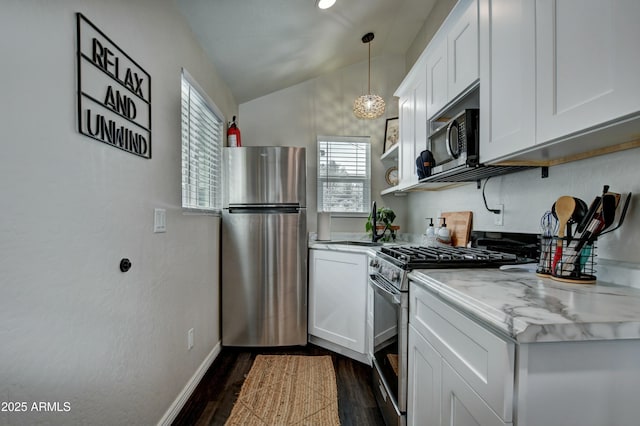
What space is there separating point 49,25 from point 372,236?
102 inches

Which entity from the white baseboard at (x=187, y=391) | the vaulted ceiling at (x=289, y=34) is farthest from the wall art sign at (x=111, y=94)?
the white baseboard at (x=187, y=391)

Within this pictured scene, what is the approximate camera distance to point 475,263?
1.36 metres

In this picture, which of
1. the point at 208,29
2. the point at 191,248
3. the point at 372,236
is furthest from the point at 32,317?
the point at 372,236

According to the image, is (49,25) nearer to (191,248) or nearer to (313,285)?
(191,248)

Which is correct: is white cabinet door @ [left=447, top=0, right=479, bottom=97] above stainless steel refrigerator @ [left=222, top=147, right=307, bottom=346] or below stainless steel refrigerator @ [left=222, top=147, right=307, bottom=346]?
above

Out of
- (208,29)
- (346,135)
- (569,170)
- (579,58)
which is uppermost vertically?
(208,29)

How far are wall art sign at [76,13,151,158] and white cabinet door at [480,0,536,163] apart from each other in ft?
5.22

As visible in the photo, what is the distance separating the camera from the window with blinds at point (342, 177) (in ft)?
10.8

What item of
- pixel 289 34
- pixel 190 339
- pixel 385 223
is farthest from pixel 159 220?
pixel 385 223

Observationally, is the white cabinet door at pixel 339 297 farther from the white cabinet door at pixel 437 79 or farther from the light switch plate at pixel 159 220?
the light switch plate at pixel 159 220

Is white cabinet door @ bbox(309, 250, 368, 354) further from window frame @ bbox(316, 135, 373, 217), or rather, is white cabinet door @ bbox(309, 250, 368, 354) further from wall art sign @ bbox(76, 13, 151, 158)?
wall art sign @ bbox(76, 13, 151, 158)

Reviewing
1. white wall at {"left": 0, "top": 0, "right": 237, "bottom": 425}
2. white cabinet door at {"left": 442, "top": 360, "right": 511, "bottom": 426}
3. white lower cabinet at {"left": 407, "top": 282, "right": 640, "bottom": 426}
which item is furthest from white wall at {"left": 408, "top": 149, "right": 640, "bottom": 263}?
white wall at {"left": 0, "top": 0, "right": 237, "bottom": 425}

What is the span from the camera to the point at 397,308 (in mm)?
1462

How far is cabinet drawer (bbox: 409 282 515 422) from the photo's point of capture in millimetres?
698
